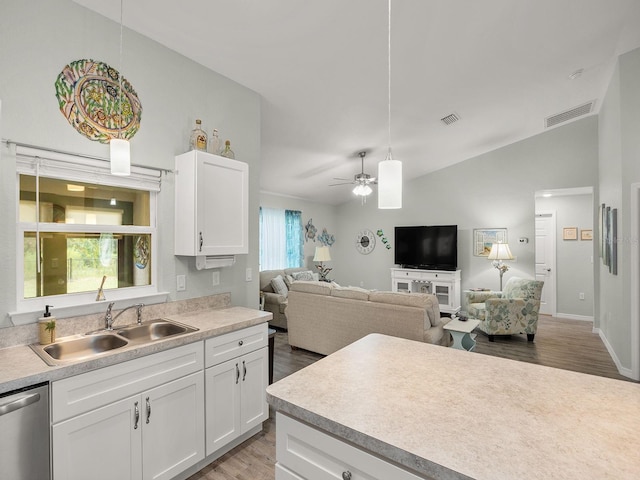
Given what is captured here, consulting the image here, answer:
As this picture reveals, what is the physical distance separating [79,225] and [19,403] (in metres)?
1.09

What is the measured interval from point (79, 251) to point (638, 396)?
2.85 metres

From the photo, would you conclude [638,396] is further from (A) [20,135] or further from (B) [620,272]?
(B) [620,272]

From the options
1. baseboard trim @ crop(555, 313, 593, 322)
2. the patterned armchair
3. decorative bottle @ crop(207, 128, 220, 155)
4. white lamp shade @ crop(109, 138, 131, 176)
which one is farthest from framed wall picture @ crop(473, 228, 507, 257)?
white lamp shade @ crop(109, 138, 131, 176)

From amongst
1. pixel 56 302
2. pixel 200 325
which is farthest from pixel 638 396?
pixel 56 302

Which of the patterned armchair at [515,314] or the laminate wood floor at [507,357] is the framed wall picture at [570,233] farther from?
the patterned armchair at [515,314]

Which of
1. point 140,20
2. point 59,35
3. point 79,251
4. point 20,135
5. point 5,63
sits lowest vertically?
point 79,251

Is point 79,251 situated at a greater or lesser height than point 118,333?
greater

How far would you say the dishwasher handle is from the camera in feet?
4.17

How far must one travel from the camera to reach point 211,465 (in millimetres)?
2125

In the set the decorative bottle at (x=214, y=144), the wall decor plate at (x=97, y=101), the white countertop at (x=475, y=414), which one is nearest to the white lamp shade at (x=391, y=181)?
the white countertop at (x=475, y=414)

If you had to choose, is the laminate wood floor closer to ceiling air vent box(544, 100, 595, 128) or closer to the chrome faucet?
the chrome faucet

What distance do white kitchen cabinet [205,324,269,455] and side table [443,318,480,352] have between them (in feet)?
6.78

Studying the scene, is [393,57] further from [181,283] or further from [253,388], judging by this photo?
[253,388]

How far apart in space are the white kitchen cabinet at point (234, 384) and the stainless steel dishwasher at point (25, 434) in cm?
81
